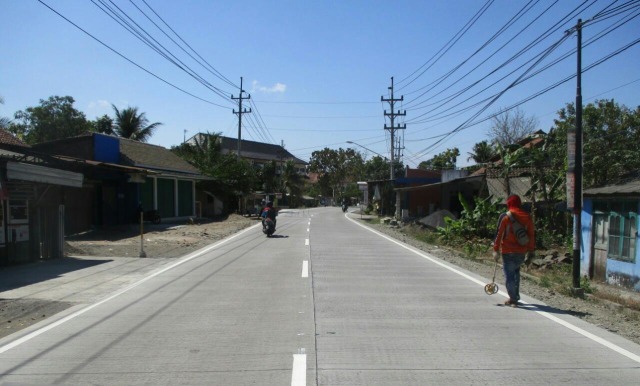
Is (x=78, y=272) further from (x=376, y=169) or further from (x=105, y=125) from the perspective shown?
(x=376, y=169)

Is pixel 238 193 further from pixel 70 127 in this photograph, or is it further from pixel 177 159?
pixel 70 127

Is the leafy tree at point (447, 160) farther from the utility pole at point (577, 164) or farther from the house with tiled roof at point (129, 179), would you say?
the utility pole at point (577, 164)

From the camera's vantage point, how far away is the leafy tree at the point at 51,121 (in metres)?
48.6

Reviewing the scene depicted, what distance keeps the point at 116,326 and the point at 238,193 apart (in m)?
37.7

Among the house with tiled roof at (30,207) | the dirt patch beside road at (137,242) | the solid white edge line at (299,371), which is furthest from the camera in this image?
the dirt patch beside road at (137,242)

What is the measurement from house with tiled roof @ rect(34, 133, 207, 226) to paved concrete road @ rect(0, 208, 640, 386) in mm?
17316

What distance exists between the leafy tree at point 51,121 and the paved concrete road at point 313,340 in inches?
1763

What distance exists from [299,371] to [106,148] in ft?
91.5

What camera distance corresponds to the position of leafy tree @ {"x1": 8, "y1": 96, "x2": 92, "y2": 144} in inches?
1913

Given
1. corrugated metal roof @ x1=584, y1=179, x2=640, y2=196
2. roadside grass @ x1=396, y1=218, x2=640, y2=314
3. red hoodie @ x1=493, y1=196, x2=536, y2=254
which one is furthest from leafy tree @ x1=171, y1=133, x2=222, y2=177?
red hoodie @ x1=493, y1=196, x2=536, y2=254

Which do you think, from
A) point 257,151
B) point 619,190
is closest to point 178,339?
point 619,190

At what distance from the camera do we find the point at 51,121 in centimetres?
4938

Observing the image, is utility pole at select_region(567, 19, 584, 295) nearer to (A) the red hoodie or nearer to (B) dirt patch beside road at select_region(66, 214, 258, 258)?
(A) the red hoodie

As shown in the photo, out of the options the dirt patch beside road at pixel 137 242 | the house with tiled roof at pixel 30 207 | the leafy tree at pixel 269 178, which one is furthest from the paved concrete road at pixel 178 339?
the leafy tree at pixel 269 178
